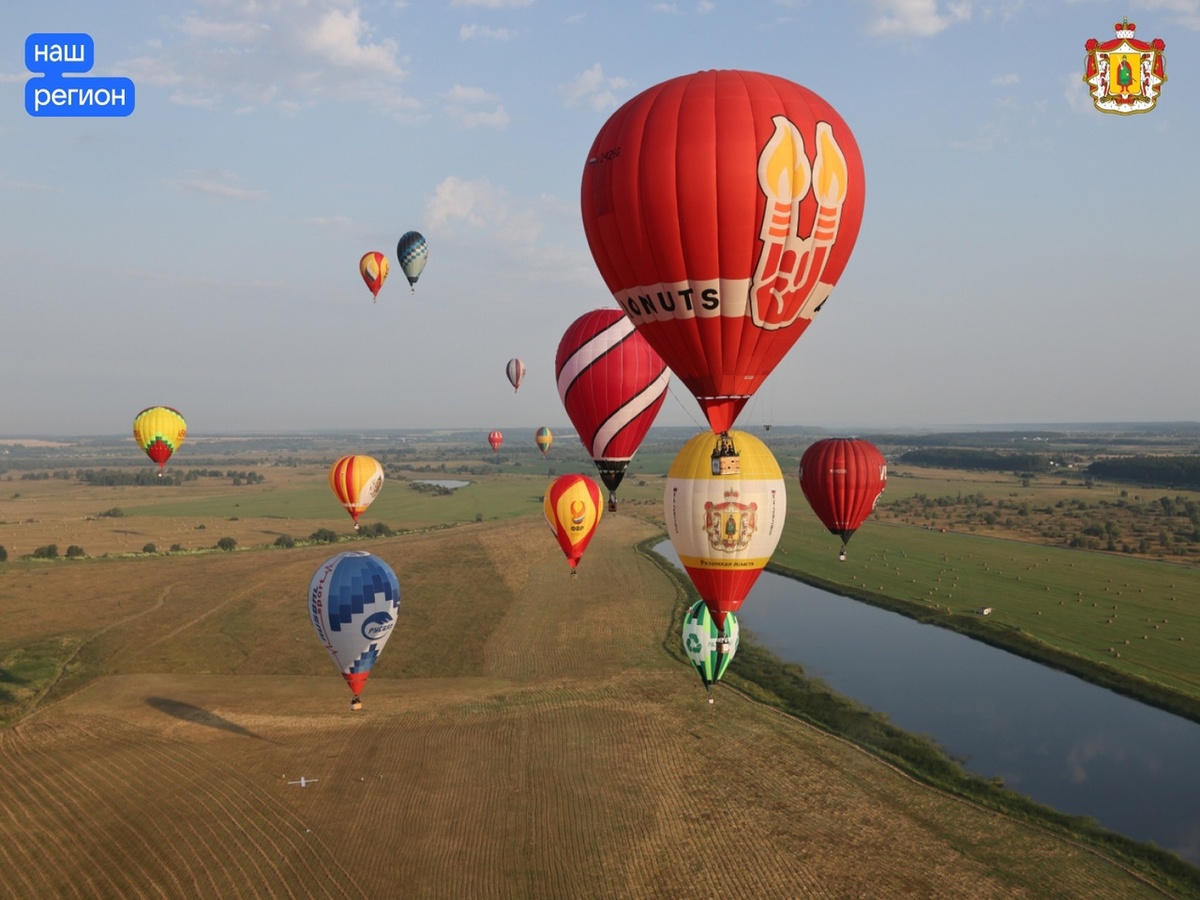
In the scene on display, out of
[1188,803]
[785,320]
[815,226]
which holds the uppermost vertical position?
[815,226]

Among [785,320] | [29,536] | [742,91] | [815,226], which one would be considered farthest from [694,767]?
[29,536]

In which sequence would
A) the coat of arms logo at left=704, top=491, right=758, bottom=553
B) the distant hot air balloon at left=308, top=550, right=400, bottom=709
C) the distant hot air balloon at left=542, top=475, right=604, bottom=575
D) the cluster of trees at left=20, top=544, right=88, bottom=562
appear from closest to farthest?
the coat of arms logo at left=704, top=491, right=758, bottom=553 < the distant hot air balloon at left=308, top=550, right=400, bottom=709 < the distant hot air balloon at left=542, top=475, right=604, bottom=575 < the cluster of trees at left=20, top=544, right=88, bottom=562

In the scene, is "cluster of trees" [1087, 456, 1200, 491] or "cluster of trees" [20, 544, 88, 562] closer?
"cluster of trees" [20, 544, 88, 562]

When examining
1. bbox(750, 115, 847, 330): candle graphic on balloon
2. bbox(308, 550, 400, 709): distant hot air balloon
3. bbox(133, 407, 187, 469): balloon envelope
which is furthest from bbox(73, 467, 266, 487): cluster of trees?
bbox(750, 115, 847, 330): candle graphic on balloon

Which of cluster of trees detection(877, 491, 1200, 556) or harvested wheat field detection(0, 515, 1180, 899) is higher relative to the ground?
cluster of trees detection(877, 491, 1200, 556)

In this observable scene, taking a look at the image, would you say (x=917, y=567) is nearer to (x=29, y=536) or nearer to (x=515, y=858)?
(x=515, y=858)

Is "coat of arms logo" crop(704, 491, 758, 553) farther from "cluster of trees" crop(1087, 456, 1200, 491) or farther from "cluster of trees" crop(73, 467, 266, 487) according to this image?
"cluster of trees" crop(73, 467, 266, 487)
